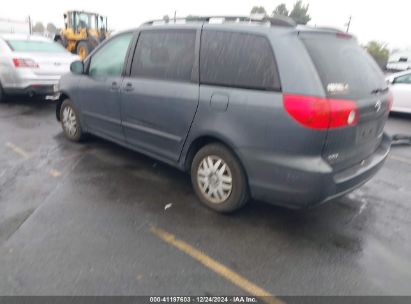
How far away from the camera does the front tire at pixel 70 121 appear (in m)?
5.18

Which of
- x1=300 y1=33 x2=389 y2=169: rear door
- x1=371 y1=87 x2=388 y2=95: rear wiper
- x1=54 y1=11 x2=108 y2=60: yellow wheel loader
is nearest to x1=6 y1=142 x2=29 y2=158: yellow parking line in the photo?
x1=300 y1=33 x2=389 y2=169: rear door

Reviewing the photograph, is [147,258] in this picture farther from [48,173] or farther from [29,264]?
[48,173]

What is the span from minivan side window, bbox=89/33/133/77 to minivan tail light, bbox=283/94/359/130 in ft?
7.84

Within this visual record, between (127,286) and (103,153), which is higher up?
(127,286)

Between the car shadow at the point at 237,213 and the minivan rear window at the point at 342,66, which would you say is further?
the car shadow at the point at 237,213

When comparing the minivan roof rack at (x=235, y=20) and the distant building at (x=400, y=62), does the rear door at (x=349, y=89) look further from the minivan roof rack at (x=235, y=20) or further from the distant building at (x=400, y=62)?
the distant building at (x=400, y=62)

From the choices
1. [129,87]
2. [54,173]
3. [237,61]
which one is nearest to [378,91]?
[237,61]

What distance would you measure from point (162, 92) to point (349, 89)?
184 cm

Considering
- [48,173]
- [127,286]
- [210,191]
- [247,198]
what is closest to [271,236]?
[247,198]

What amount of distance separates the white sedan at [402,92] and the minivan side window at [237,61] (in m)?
6.92

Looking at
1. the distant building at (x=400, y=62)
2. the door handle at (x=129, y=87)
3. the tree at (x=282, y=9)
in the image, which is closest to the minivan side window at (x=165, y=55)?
the door handle at (x=129, y=87)

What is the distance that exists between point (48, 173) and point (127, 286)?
7.87 feet

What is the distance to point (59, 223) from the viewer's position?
123 inches

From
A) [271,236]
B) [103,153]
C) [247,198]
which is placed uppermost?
[247,198]
